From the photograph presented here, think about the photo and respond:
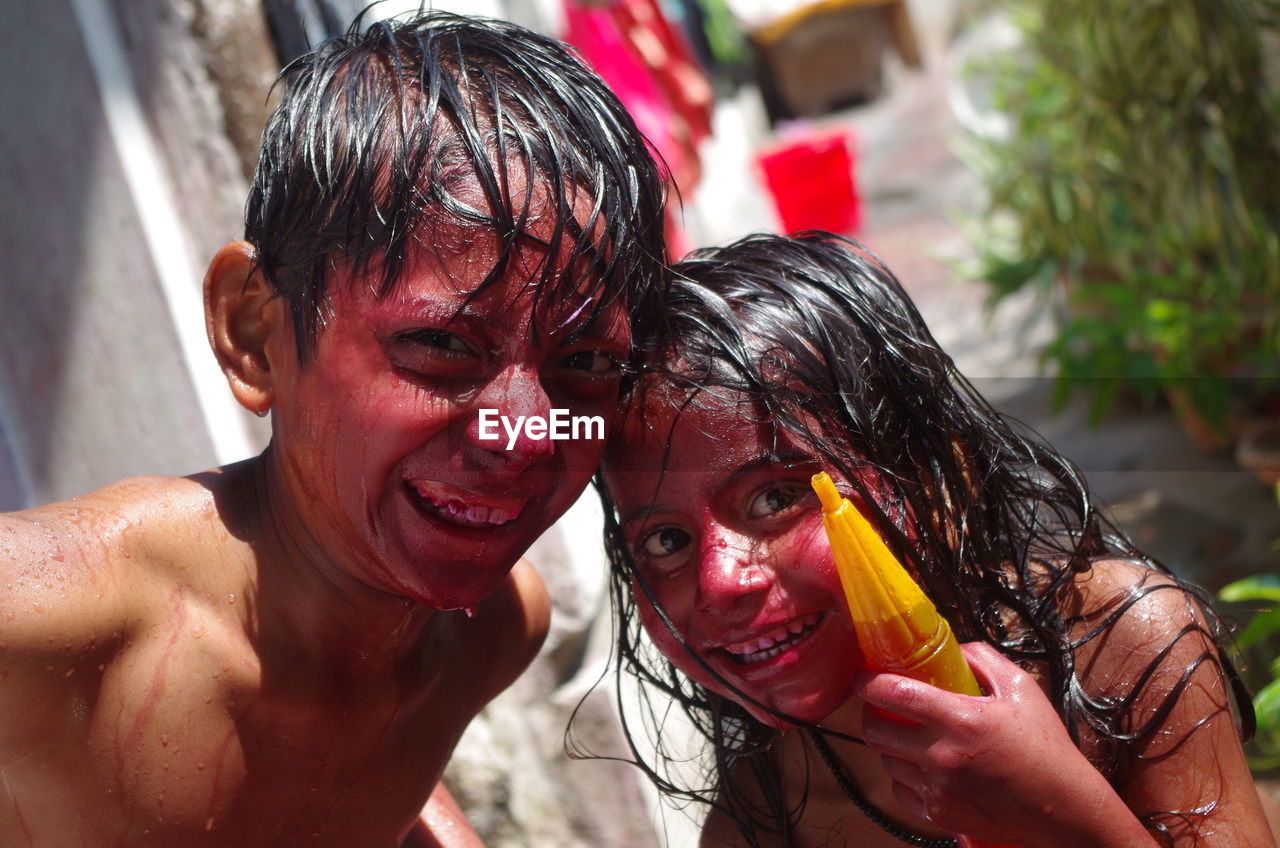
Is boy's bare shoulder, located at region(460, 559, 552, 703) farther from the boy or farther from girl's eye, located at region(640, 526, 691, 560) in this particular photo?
girl's eye, located at region(640, 526, 691, 560)

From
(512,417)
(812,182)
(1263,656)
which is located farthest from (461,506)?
(812,182)

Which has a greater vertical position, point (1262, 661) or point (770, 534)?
point (770, 534)

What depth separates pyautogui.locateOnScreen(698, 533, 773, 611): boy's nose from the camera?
4.32ft

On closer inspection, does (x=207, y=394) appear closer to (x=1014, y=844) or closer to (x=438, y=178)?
(x=438, y=178)

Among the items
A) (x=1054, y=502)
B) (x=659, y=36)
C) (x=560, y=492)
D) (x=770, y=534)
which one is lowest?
(x=1054, y=502)

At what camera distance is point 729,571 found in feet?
4.33

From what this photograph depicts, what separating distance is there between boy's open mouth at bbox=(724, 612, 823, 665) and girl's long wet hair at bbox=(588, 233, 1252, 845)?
0.05m

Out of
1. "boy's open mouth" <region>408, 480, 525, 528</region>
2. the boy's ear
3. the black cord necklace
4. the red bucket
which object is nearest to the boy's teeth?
"boy's open mouth" <region>408, 480, 525, 528</region>

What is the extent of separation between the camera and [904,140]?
11.0m

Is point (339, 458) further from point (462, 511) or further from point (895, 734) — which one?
point (895, 734)

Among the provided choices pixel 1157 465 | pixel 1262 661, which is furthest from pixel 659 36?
pixel 1262 661

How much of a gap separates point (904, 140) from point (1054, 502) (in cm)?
985

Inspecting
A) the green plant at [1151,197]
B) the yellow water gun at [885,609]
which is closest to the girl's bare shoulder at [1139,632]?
the yellow water gun at [885,609]

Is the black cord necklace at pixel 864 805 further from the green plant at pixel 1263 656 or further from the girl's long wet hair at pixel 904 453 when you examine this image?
the green plant at pixel 1263 656
